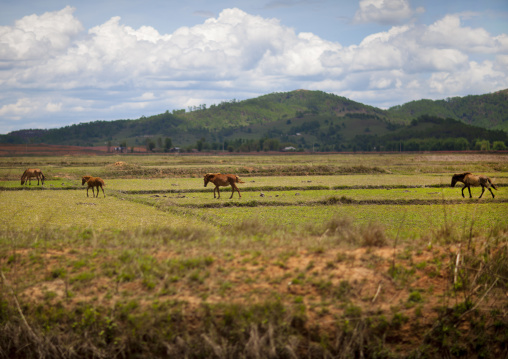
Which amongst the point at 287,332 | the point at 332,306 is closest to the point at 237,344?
the point at 287,332

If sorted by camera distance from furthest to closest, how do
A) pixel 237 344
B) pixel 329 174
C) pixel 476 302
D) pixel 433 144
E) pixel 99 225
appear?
pixel 433 144
pixel 329 174
pixel 99 225
pixel 476 302
pixel 237 344

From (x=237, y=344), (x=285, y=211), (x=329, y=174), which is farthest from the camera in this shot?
(x=329, y=174)

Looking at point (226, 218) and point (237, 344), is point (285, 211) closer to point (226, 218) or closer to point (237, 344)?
point (226, 218)

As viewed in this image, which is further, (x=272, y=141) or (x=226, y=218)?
(x=272, y=141)

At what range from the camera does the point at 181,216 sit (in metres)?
23.0

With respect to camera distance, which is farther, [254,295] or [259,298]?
[254,295]

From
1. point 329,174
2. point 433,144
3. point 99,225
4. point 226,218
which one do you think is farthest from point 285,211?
point 433,144

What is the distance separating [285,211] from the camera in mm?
25172

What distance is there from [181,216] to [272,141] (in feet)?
519

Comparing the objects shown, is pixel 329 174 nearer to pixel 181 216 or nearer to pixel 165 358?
pixel 181 216

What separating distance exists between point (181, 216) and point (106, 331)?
13.1 m

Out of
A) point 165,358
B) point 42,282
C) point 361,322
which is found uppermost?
point 42,282

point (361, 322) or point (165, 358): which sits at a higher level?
point (361, 322)

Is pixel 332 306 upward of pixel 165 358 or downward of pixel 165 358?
upward
